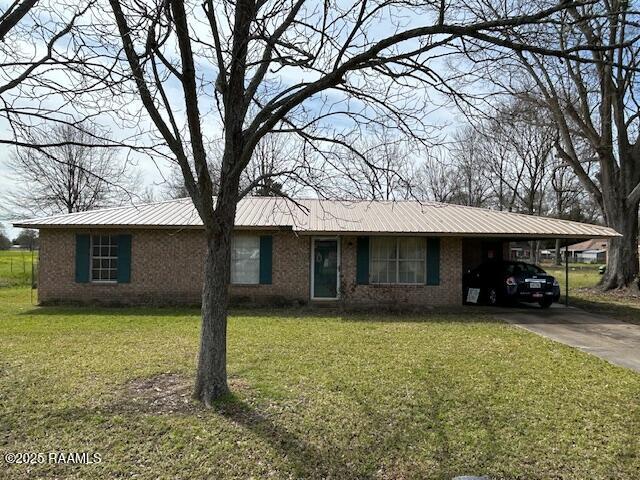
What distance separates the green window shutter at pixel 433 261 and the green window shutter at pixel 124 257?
9.52 meters

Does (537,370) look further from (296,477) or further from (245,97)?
(245,97)

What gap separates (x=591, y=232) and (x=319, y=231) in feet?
27.5

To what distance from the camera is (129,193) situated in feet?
22.4

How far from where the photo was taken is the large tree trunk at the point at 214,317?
555 centimetres

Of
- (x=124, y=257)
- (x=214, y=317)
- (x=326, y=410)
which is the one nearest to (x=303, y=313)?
(x=124, y=257)

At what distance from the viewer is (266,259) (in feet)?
48.1

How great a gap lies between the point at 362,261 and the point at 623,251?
522 inches

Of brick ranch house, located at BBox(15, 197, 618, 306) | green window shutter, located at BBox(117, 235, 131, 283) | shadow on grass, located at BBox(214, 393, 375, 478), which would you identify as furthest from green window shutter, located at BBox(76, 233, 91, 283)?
shadow on grass, located at BBox(214, 393, 375, 478)

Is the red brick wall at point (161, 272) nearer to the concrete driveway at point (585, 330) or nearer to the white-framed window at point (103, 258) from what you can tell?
the white-framed window at point (103, 258)

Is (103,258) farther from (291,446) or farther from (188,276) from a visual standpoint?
(291,446)

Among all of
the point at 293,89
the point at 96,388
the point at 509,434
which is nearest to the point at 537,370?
the point at 509,434

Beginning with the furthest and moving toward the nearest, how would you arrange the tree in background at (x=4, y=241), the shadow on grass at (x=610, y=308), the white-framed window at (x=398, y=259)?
the tree in background at (x=4, y=241) → the white-framed window at (x=398, y=259) → the shadow on grass at (x=610, y=308)

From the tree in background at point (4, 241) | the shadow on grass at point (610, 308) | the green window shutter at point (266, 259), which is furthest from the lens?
the tree in background at point (4, 241)

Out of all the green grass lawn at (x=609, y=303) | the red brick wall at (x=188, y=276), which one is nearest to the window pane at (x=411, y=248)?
the red brick wall at (x=188, y=276)
